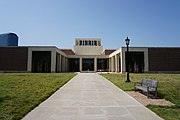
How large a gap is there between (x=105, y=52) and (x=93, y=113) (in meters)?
59.3

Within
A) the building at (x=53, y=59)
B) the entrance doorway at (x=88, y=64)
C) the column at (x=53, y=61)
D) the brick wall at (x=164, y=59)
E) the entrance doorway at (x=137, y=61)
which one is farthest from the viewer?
the entrance doorway at (x=88, y=64)

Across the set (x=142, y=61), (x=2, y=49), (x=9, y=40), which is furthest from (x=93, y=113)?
(x=9, y=40)

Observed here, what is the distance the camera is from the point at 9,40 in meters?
130

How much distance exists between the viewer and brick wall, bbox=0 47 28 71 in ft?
138

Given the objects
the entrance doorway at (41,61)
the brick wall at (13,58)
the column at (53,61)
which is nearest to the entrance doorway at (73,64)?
the entrance doorway at (41,61)

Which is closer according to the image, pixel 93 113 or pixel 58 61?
pixel 93 113

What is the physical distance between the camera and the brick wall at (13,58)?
42125mm

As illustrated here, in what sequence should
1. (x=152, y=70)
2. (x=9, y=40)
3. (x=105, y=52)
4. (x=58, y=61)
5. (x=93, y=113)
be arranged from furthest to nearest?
(x=9, y=40) < (x=105, y=52) < (x=58, y=61) < (x=152, y=70) < (x=93, y=113)

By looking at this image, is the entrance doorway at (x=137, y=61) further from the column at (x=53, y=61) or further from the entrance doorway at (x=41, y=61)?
the entrance doorway at (x=41, y=61)

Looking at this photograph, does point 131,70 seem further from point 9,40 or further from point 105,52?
point 9,40

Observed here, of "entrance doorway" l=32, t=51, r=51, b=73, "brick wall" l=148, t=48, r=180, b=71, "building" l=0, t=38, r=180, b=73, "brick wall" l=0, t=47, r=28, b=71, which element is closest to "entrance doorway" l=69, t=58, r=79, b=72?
"entrance doorway" l=32, t=51, r=51, b=73

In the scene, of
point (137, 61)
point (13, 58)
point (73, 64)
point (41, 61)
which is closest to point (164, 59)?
point (137, 61)

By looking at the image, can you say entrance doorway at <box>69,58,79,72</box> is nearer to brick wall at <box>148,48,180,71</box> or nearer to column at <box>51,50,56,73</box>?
column at <box>51,50,56,73</box>

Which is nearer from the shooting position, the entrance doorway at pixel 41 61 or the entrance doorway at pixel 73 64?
the entrance doorway at pixel 41 61
